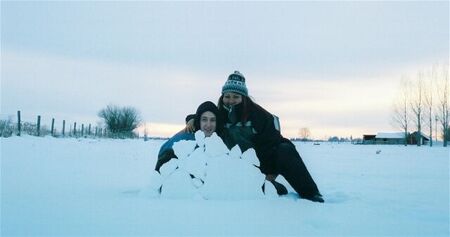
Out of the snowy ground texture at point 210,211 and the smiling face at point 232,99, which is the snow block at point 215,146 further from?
the smiling face at point 232,99

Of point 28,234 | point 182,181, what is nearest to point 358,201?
point 182,181

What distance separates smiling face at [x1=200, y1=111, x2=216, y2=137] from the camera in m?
3.30

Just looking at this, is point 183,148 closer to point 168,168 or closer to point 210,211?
point 168,168

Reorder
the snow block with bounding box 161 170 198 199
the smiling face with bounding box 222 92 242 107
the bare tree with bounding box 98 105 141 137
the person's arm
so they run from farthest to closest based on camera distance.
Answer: the bare tree with bounding box 98 105 141 137 → the smiling face with bounding box 222 92 242 107 → the person's arm → the snow block with bounding box 161 170 198 199

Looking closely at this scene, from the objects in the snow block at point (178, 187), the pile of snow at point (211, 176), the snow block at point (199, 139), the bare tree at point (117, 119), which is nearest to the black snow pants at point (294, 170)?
the pile of snow at point (211, 176)

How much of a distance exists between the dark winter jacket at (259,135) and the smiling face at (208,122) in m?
0.12

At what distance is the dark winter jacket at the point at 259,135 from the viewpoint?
11.0ft

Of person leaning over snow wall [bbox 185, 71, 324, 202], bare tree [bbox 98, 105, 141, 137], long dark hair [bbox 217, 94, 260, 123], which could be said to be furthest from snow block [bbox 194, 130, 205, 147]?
bare tree [bbox 98, 105, 141, 137]

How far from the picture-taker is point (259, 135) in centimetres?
339

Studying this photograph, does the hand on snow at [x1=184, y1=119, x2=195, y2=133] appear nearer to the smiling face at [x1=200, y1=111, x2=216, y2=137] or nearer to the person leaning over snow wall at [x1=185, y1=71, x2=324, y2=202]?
the person leaning over snow wall at [x1=185, y1=71, x2=324, y2=202]

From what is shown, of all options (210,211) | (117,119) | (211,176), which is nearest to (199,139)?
(211,176)

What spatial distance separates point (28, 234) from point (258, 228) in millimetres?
1071

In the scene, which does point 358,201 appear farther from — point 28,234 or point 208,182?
point 28,234

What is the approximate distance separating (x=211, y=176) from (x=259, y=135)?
0.78 metres
